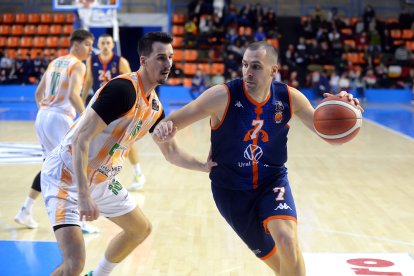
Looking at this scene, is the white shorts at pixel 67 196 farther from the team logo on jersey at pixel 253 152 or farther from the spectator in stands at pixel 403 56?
the spectator in stands at pixel 403 56

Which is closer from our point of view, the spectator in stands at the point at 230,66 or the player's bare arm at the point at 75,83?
the player's bare arm at the point at 75,83

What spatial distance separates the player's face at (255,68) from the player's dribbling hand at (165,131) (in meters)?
0.53

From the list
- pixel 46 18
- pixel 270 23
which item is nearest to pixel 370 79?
pixel 270 23

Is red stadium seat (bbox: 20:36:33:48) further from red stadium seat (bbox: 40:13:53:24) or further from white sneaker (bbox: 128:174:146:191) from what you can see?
white sneaker (bbox: 128:174:146:191)

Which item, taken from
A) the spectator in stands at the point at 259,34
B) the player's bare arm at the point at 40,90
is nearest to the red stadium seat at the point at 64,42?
the spectator in stands at the point at 259,34

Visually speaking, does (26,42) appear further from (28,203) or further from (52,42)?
(28,203)

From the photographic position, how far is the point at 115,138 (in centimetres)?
394

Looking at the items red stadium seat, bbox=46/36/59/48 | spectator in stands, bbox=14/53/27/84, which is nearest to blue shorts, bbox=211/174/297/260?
Result: spectator in stands, bbox=14/53/27/84

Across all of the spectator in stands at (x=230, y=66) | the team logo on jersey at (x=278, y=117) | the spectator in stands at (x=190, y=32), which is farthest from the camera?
the spectator in stands at (x=190, y=32)

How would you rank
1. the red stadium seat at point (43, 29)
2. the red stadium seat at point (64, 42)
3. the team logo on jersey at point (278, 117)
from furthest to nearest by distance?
the red stadium seat at point (43, 29) → the red stadium seat at point (64, 42) → the team logo on jersey at point (278, 117)

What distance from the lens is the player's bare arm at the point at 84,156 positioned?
3508 mm

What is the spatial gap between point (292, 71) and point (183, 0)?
19.2 ft

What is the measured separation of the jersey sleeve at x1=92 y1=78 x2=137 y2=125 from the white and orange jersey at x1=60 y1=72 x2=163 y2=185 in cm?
8

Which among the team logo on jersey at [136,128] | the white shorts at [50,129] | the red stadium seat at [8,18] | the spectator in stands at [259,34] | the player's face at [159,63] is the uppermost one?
the player's face at [159,63]
